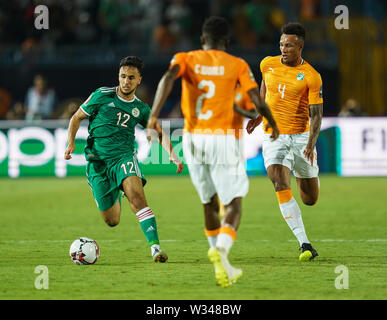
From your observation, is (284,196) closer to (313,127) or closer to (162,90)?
(313,127)

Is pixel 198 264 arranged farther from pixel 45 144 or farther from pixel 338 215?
pixel 45 144

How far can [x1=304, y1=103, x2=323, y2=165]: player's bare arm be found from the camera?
Answer: 26.7 feet

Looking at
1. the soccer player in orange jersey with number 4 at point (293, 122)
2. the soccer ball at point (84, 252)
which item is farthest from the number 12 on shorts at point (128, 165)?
the soccer player in orange jersey with number 4 at point (293, 122)

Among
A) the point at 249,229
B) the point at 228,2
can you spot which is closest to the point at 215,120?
the point at 249,229

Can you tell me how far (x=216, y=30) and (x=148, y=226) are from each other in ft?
8.00

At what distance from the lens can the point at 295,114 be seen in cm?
852

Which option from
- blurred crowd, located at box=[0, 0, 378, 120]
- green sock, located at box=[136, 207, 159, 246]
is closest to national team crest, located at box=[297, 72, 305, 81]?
green sock, located at box=[136, 207, 159, 246]

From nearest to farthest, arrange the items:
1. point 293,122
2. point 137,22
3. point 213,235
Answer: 1. point 213,235
2. point 293,122
3. point 137,22

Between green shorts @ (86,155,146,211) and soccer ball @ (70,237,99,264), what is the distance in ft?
2.45

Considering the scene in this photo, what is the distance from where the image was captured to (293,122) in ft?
27.9

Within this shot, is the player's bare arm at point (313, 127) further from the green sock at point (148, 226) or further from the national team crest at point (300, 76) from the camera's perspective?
the green sock at point (148, 226)

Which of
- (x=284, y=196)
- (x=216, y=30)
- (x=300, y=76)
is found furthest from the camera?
(x=300, y=76)

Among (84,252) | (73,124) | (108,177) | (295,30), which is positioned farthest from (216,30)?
(84,252)

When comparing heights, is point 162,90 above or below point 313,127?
above
